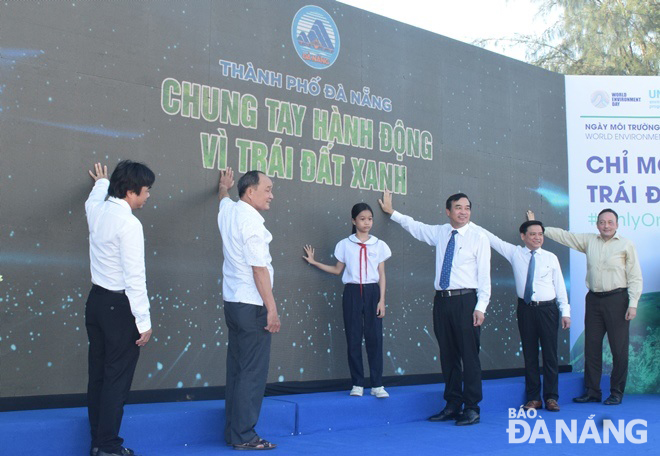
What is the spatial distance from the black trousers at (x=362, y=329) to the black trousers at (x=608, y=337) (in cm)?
208

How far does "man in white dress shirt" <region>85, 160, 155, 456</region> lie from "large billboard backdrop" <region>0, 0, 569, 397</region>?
697 millimetres

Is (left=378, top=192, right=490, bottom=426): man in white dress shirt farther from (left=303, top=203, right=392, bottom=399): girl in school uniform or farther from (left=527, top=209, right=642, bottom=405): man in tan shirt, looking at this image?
(left=527, top=209, right=642, bottom=405): man in tan shirt

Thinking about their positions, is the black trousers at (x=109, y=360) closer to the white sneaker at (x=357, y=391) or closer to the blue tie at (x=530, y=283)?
the white sneaker at (x=357, y=391)

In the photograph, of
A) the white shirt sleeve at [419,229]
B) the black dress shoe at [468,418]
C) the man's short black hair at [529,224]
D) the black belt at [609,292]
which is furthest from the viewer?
the black belt at [609,292]

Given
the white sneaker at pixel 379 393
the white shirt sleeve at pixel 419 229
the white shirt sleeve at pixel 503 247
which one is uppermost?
the white shirt sleeve at pixel 419 229

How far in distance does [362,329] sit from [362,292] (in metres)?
0.26

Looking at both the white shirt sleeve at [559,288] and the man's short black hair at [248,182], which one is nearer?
the man's short black hair at [248,182]

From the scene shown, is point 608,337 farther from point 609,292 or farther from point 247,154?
point 247,154

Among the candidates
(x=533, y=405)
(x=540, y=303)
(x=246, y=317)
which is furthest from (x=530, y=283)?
(x=246, y=317)

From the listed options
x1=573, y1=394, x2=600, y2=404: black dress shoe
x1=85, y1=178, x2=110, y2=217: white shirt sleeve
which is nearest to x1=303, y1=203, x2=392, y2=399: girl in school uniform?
x1=85, y1=178, x2=110, y2=217: white shirt sleeve

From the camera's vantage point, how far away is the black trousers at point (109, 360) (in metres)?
3.15

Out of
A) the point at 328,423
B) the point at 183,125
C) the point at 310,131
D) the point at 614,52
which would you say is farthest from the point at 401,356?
the point at 614,52

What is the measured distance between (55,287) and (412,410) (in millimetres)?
2498

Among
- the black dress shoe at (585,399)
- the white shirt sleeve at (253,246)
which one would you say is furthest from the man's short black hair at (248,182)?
the black dress shoe at (585,399)
